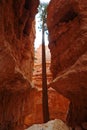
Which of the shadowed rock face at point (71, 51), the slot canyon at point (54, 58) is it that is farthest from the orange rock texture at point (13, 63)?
the shadowed rock face at point (71, 51)

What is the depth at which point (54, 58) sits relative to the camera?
38.6ft

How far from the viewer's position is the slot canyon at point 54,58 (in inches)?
337

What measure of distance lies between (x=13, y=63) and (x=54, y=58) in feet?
14.8

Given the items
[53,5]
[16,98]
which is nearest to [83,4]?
[53,5]

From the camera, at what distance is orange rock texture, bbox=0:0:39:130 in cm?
755

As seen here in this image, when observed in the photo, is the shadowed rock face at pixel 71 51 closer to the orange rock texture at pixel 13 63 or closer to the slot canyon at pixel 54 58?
the slot canyon at pixel 54 58

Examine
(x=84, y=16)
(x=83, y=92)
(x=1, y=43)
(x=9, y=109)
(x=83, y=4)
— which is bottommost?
(x=9, y=109)

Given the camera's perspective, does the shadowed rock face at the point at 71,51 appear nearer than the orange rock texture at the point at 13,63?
No

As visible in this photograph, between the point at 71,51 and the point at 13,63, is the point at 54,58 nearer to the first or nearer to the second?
the point at 71,51

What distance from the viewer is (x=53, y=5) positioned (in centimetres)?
1267

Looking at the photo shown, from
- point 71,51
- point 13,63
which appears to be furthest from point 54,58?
point 13,63

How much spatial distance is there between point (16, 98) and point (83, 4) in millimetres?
5838

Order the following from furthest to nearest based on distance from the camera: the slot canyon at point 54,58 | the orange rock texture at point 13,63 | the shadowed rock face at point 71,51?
the shadowed rock face at point 71,51, the slot canyon at point 54,58, the orange rock texture at point 13,63

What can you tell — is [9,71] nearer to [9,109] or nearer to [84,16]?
[9,109]
